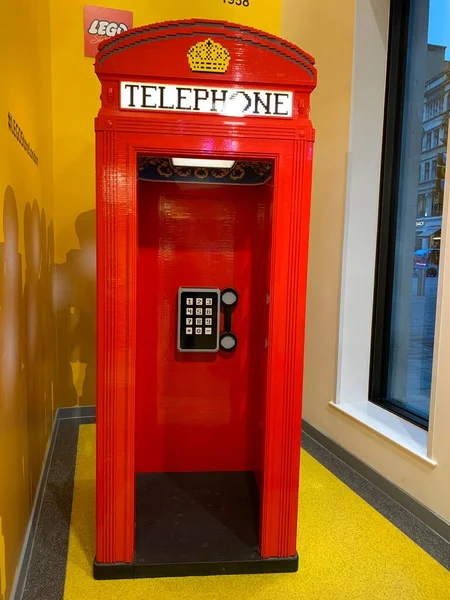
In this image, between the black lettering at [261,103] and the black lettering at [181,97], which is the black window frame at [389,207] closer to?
the black lettering at [261,103]

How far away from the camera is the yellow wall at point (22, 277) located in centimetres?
185

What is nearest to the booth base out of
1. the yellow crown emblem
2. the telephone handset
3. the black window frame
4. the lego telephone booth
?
the lego telephone booth

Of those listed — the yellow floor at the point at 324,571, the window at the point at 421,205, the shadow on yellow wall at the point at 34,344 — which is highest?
the window at the point at 421,205

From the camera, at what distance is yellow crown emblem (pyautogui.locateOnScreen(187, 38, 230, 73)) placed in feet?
6.23

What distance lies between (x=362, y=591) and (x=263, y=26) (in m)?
4.13

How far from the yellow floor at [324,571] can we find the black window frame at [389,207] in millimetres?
866

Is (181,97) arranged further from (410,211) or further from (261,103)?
(410,211)

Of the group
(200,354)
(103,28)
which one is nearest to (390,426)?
(200,354)

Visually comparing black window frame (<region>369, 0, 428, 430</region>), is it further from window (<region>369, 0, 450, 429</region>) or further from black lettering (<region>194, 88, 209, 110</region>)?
black lettering (<region>194, 88, 209, 110</region>)

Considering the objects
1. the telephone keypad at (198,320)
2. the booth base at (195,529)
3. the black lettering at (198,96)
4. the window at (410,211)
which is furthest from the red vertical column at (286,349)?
the window at (410,211)

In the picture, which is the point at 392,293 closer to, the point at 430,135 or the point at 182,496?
the point at 430,135

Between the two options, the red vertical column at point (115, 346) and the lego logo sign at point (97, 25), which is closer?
the red vertical column at point (115, 346)

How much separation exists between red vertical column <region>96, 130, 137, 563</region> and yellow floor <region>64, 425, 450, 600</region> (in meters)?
0.16

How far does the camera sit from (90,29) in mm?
3789
